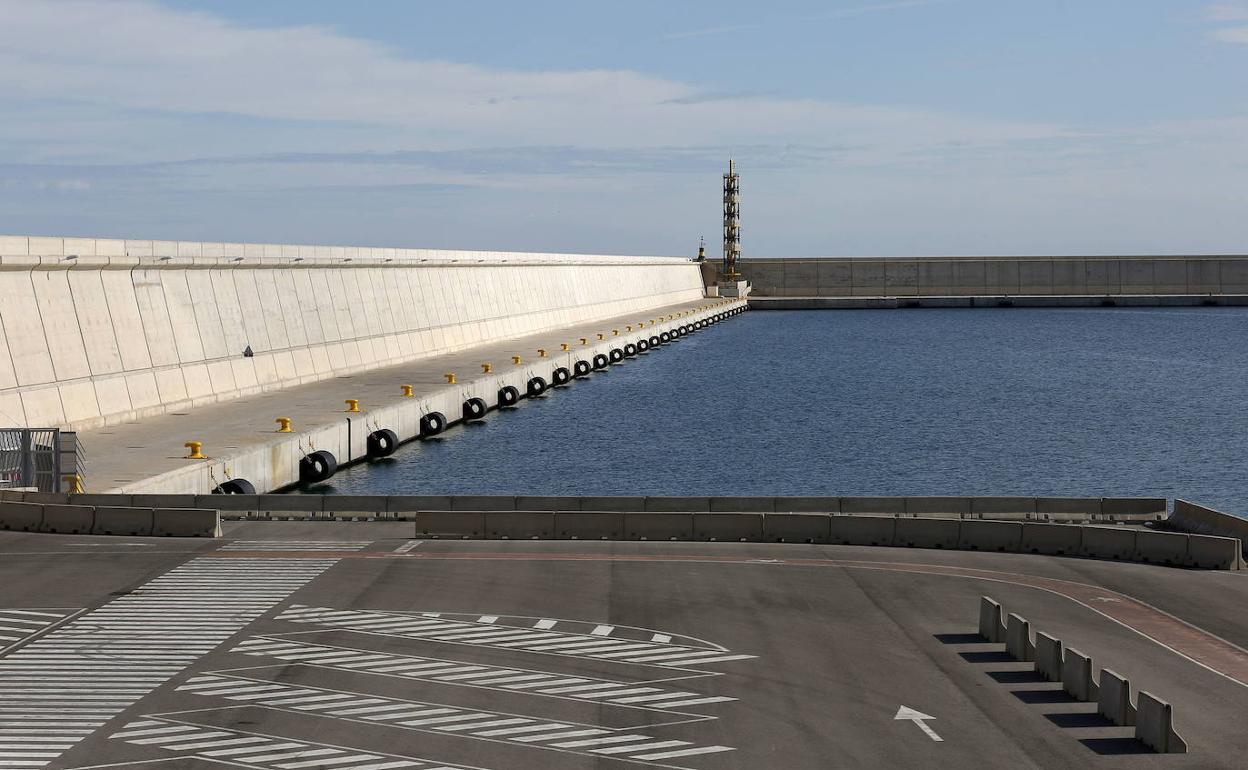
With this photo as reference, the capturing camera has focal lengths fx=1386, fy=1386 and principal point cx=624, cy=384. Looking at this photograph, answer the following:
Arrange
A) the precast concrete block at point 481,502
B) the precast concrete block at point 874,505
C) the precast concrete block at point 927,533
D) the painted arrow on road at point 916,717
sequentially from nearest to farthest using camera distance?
1. the painted arrow on road at point 916,717
2. the precast concrete block at point 927,533
3. the precast concrete block at point 481,502
4. the precast concrete block at point 874,505

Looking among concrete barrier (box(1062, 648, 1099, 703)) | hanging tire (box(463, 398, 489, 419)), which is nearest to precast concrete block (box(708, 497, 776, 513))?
concrete barrier (box(1062, 648, 1099, 703))

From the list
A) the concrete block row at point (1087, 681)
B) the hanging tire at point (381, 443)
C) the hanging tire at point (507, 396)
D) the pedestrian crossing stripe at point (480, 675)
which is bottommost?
the hanging tire at point (507, 396)

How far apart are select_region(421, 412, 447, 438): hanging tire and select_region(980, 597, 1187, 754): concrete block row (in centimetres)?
4608

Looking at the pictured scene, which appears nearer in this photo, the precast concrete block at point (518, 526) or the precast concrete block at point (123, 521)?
the precast concrete block at point (123, 521)

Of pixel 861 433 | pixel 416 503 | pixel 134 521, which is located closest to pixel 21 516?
pixel 134 521

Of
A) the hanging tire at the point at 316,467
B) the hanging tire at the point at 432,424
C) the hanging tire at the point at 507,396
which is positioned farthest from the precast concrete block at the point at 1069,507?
the hanging tire at the point at 507,396

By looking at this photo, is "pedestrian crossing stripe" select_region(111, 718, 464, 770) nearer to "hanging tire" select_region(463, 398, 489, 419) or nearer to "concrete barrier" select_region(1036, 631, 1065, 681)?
"concrete barrier" select_region(1036, 631, 1065, 681)

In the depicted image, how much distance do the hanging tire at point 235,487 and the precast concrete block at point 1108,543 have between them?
26.5 m

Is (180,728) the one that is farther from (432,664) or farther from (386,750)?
(432,664)

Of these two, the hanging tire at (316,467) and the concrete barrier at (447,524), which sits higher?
the concrete barrier at (447,524)

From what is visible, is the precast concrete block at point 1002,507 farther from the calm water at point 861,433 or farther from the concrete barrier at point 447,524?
the calm water at point 861,433

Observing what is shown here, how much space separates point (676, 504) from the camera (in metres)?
40.2

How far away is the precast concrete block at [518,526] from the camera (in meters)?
36.8

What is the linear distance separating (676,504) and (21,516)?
Result: 17.9m
